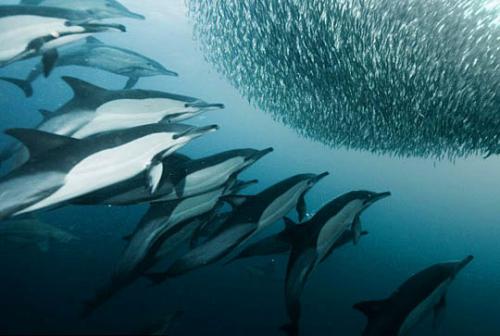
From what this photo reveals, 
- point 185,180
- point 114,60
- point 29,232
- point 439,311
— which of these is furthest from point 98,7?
point 29,232

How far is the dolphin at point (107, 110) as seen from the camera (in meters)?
3.02

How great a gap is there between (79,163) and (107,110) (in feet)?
3.12

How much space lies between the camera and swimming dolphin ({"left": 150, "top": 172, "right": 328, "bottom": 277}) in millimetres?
3137

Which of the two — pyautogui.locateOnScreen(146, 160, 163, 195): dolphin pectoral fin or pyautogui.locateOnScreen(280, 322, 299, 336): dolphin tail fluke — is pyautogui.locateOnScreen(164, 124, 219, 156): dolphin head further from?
pyautogui.locateOnScreen(280, 322, 299, 336): dolphin tail fluke

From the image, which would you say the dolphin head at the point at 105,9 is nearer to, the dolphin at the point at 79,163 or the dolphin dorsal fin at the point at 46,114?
the dolphin dorsal fin at the point at 46,114

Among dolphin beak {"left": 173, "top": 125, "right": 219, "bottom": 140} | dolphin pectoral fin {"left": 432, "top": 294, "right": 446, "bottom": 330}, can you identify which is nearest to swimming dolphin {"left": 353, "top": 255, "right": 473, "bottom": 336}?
dolphin pectoral fin {"left": 432, "top": 294, "right": 446, "bottom": 330}

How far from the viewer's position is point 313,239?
3.23 meters

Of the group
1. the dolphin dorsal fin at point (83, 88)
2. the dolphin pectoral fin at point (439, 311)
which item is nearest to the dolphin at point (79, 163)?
the dolphin dorsal fin at point (83, 88)

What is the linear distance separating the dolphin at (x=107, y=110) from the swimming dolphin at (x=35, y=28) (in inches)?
14.5

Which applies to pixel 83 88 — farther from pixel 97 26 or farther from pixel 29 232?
pixel 29 232

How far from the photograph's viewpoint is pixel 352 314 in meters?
11.2

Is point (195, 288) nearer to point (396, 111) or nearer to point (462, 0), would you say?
point (396, 111)

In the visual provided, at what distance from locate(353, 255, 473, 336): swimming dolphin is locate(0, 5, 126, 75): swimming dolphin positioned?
3.42 m

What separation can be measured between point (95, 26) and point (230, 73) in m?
8.10
